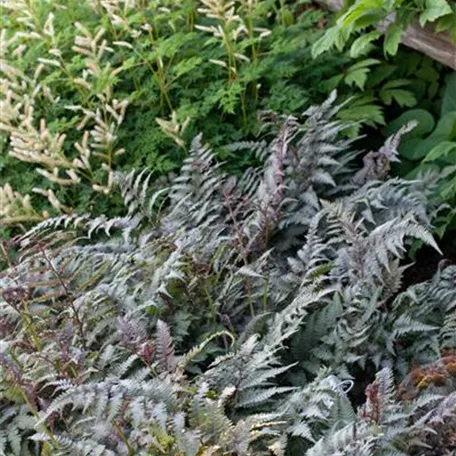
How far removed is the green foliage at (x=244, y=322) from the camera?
2.50 m

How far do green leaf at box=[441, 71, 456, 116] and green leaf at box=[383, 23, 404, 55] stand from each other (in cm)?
51

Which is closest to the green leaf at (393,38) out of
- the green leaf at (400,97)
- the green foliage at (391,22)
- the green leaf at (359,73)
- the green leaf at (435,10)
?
the green foliage at (391,22)

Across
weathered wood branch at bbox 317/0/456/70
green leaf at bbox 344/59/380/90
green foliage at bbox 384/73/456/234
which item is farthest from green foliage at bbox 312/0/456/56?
green foliage at bbox 384/73/456/234

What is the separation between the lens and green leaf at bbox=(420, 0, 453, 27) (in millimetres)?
3141

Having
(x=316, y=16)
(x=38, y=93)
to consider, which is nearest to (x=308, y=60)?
(x=316, y=16)

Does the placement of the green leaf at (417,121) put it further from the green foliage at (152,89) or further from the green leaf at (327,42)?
the green leaf at (327,42)

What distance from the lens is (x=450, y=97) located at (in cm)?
379

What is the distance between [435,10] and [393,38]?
23cm

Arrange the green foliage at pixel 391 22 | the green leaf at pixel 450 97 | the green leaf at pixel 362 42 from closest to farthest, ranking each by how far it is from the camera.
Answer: the green foliage at pixel 391 22 → the green leaf at pixel 362 42 → the green leaf at pixel 450 97

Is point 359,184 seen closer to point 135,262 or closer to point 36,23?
point 135,262

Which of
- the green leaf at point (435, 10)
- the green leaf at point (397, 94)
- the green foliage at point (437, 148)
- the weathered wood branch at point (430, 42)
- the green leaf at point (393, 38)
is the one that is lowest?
the green foliage at point (437, 148)

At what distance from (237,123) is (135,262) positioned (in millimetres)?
1038

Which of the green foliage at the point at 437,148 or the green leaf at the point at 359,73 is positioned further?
the green leaf at the point at 359,73

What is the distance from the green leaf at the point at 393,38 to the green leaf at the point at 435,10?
0.14 metres
